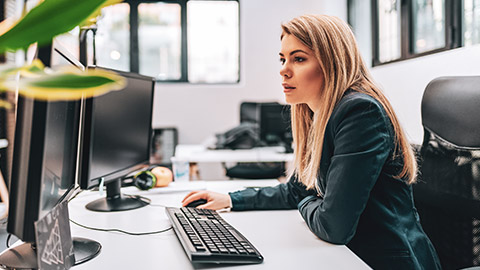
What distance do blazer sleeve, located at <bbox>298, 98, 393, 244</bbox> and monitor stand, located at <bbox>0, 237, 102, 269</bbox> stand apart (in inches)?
20.5

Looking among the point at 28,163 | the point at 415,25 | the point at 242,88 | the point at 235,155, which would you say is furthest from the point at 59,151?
the point at 242,88

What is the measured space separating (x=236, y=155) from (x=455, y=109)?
188cm

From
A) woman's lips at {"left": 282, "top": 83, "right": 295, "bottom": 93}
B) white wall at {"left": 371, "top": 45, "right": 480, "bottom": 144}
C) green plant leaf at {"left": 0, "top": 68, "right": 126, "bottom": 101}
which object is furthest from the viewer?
white wall at {"left": 371, "top": 45, "right": 480, "bottom": 144}

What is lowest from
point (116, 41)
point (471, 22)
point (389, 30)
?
point (471, 22)

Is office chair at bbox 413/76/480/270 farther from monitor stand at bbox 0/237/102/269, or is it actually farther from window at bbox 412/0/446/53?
window at bbox 412/0/446/53

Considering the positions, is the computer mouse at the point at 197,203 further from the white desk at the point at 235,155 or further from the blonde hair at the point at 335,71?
the white desk at the point at 235,155

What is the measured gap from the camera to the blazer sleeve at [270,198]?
4.11 feet

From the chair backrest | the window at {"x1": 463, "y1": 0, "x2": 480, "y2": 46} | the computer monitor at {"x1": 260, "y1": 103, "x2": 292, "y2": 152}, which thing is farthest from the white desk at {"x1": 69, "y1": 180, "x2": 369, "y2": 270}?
the chair backrest

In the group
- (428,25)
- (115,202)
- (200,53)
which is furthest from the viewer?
(200,53)

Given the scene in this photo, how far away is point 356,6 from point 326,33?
326 centimetres

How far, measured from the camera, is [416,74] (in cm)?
248

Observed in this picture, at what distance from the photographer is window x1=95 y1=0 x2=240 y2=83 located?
4621 millimetres

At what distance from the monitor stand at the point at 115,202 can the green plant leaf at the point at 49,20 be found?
1.07m

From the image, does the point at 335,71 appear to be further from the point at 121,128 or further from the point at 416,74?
the point at 416,74
